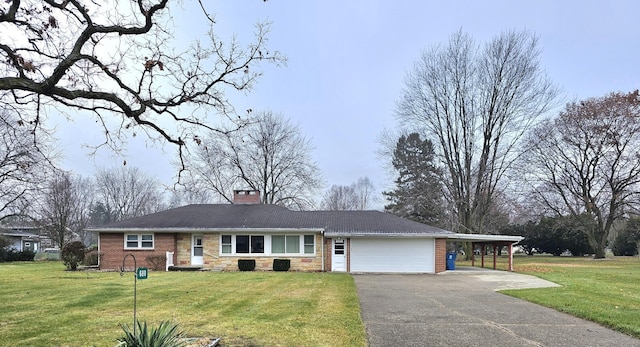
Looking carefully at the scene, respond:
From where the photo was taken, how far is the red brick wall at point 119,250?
24969 millimetres

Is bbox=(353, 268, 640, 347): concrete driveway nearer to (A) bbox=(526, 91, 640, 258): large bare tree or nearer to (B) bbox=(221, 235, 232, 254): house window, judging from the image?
(B) bbox=(221, 235, 232, 254): house window

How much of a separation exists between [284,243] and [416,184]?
1991 centimetres

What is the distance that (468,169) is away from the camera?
35562 mm

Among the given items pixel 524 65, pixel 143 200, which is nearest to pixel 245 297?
pixel 524 65

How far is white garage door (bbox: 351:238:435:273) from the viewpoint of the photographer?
964 inches

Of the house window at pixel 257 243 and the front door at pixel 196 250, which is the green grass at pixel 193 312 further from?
the front door at pixel 196 250

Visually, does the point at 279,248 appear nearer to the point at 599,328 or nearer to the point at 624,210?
the point at 599,328

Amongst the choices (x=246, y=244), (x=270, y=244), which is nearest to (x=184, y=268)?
(x=246, y=244)

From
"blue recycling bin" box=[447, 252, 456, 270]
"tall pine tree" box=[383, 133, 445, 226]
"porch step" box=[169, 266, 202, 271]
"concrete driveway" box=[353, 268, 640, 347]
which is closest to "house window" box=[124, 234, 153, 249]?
"porch step" box=[169, 266, 202, 271]

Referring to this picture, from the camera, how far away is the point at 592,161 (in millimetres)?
38219

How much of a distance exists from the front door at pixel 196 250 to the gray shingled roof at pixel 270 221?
2.85ft

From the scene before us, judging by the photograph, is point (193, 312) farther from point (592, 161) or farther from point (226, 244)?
point (592, 161)

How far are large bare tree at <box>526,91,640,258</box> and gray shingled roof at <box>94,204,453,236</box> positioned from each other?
18.0 metres

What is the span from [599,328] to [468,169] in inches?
1109
